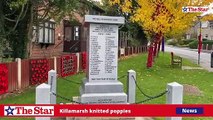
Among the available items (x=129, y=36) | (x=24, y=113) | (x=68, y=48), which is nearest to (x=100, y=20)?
(x=24, y=113)

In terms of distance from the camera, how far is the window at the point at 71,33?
3859cm

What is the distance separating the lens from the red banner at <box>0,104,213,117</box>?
610cm

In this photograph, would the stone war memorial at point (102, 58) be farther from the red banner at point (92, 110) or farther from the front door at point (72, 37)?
the front door at point (72, 37)

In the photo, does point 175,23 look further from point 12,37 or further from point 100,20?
point 100,20

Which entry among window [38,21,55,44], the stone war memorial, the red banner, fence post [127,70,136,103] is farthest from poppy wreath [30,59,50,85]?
window [38,21,55,44]

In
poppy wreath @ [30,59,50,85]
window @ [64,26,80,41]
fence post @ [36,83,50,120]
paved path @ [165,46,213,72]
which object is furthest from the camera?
window @ [64,26,80,41]

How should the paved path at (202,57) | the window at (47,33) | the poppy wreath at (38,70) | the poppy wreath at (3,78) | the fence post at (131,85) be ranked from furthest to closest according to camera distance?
the paved path at (202,57) < the window at (47,33) < the poppy wreath at (38,70) < the poppy wreath at (3,78) < the fence post at (131,85)

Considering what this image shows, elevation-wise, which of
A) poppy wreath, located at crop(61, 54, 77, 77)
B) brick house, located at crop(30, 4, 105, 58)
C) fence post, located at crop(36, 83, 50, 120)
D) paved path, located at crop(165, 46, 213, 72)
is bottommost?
paved path, located at crop(165, 46, 213, 72)

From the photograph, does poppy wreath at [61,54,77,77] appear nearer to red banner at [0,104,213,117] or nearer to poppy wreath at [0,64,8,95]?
poppy wreath at [0,64,8,95]

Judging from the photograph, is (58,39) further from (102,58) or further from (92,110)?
(92,110)

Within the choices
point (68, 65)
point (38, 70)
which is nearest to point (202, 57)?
point (68, 65)

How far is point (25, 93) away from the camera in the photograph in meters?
14.0

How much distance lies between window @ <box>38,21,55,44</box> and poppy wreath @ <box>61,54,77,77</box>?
8052 millimetres

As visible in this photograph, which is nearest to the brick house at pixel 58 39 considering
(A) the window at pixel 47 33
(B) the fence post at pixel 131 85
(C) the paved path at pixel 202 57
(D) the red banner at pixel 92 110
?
(A) the window at pixel 47 33
